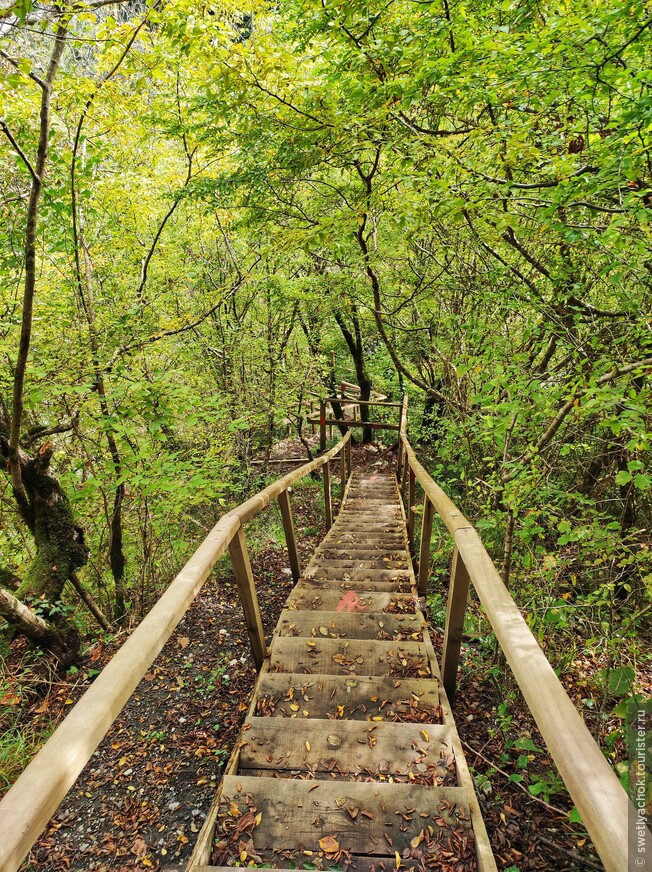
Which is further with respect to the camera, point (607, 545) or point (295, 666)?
point (607, 545)

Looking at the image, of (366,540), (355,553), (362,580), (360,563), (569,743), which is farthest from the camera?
(366,540)

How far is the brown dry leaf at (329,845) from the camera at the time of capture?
149 cm

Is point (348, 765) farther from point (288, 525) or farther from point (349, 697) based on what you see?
point (288, 525)

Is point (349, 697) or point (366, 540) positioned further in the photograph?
point (366, 540)

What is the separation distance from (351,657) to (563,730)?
1692mm

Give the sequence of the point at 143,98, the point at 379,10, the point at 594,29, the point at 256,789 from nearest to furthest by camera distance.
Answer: the point at 256,789, the point at 594,29, the point at 379,10, the point at 143,98

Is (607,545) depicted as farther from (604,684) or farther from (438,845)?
(438,845)

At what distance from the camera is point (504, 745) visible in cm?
250

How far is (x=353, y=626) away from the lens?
2.87 m

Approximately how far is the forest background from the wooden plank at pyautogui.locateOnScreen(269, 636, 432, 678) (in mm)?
953

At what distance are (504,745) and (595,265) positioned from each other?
3.75 meters

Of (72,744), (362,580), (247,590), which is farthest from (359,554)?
(72,744)

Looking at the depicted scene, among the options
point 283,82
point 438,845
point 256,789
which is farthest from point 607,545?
point 283,82

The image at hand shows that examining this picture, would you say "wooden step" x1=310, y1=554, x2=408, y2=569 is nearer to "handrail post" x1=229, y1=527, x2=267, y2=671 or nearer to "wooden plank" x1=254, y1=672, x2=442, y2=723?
"handrail post" x1=229, y1=527, x2=267, y2=671
